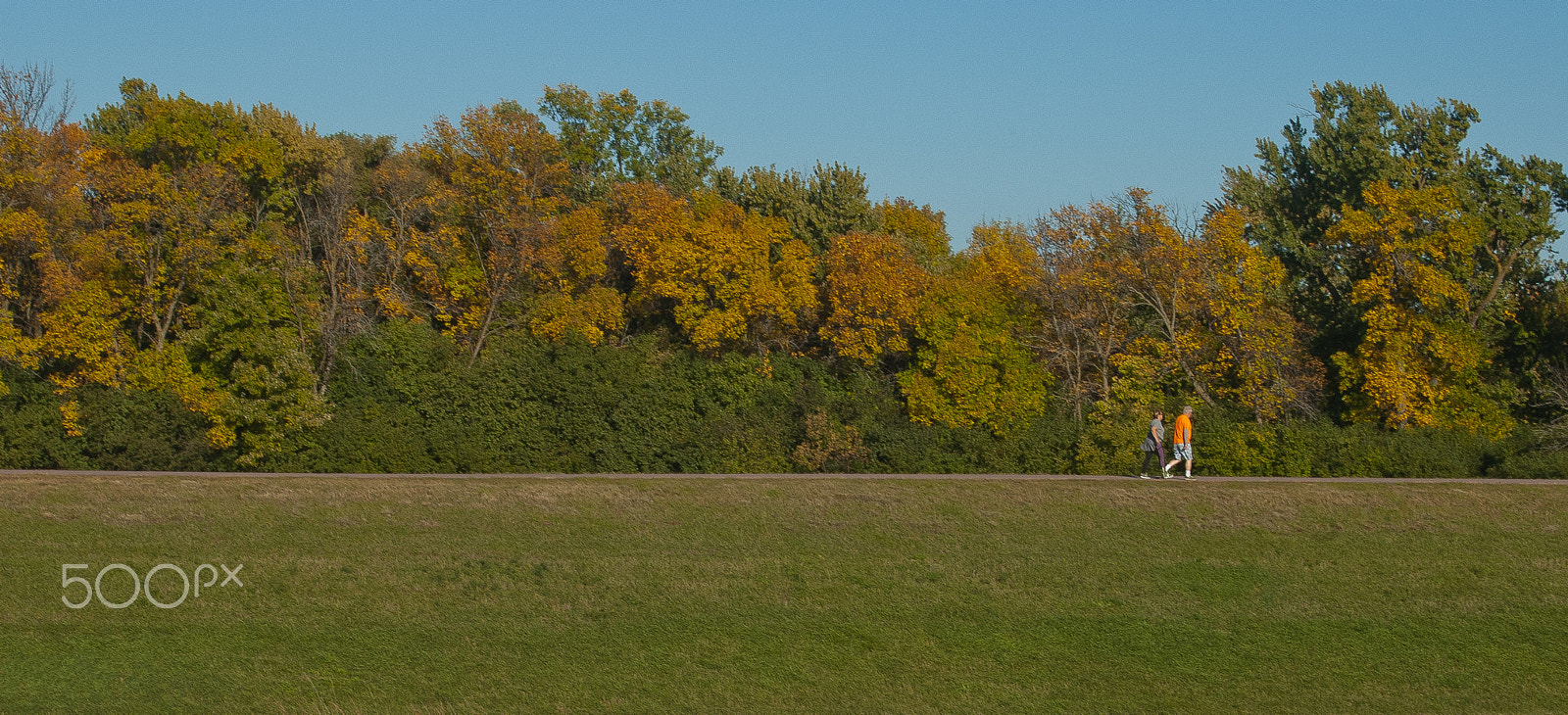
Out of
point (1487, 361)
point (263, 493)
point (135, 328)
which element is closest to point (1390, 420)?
point (1487, 361)

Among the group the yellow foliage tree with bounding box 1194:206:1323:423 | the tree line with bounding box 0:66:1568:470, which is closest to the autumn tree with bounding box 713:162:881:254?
the tree line with bounding box 0:66:1568:470

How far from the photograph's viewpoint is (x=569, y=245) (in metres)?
36.5

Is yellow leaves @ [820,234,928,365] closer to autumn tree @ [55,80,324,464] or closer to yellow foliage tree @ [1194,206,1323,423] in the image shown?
yellow foliage tree @ [1194,206,1323,423]

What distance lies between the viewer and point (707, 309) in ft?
119

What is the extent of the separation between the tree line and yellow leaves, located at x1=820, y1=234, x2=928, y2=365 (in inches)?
4.4

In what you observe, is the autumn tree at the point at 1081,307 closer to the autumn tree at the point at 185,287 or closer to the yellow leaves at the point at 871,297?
the yellow leaves at the point at 871,297

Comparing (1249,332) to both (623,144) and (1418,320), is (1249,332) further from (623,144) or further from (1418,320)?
(623,144)

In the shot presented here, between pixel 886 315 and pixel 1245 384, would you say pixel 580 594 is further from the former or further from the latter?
pixel 1245 384

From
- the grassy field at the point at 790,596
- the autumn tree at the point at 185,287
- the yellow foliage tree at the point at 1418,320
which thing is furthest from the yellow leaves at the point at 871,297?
the autumn tree at the point at 185,287

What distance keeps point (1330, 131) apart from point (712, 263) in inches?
741

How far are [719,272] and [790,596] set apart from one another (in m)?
19.1

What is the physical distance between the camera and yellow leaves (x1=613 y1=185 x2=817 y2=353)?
35469 millimetres

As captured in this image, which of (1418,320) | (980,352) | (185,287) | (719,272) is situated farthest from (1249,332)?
(185,287)

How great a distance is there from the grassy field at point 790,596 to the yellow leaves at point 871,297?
10.7 meters
